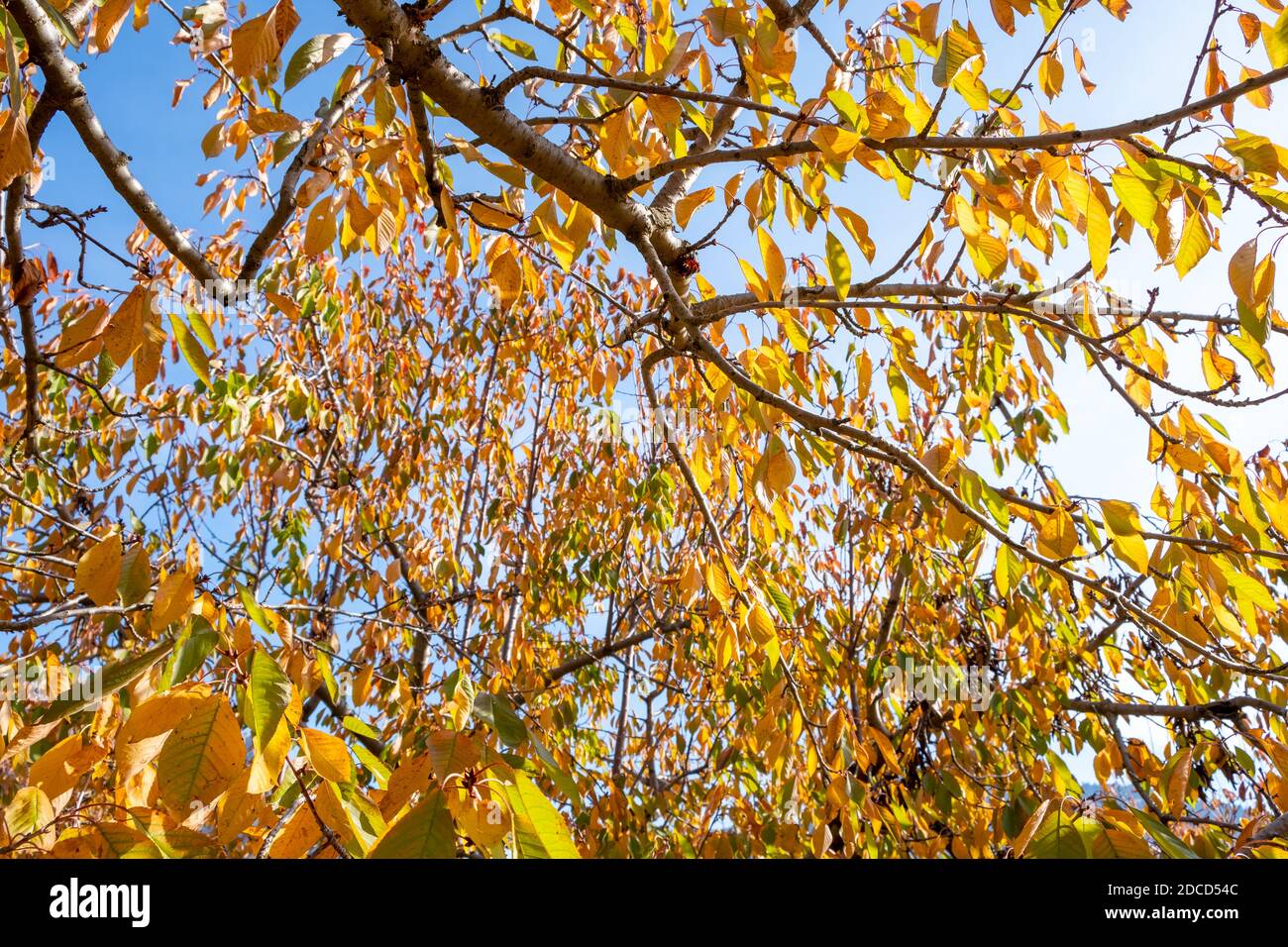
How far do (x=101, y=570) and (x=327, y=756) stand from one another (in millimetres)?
525

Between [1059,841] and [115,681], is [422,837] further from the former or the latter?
[1059,841]

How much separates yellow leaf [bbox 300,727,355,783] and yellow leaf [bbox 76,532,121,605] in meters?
0.48

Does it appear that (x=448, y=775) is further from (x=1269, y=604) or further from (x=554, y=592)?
(x=554, y=592)

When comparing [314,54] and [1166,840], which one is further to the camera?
[314,54]

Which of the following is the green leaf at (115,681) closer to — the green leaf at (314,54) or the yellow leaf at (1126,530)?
the green leaf at (314,54)

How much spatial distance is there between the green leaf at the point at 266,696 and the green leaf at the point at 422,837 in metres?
0.15

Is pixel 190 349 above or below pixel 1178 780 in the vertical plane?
above

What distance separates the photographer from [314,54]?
112cm

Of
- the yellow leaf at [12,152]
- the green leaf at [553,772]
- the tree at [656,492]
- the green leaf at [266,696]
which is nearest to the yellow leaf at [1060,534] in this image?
the tree at [656,492]

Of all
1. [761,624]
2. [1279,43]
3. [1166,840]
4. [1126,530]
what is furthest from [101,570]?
[1279,43]

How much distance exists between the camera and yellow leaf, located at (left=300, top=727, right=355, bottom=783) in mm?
771

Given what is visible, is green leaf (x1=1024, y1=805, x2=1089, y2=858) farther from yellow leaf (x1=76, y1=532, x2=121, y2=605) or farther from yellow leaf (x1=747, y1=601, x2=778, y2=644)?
yellow leaf (x1=76, y1=532, x2=121, y2=605)

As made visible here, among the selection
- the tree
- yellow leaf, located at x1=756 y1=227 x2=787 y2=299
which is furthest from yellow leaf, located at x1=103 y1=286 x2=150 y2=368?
yellow leaf, located at x1=756 y1=227 x2=787 y2=299
